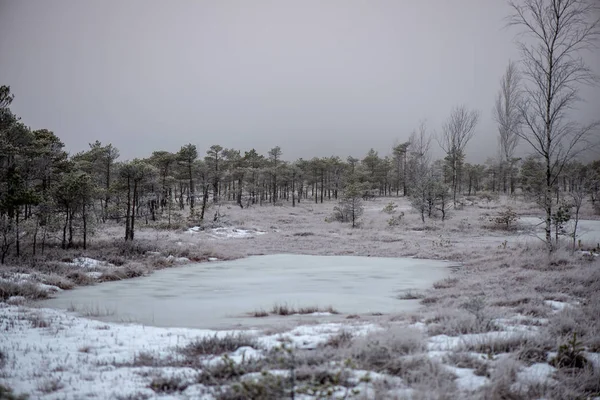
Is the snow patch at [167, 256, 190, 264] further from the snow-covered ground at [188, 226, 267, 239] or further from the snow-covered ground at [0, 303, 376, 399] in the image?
the snow-covered ground at [0, 303, 376, 399]

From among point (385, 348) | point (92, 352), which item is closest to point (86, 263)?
point (92, 352)

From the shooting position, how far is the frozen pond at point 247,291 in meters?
8.84

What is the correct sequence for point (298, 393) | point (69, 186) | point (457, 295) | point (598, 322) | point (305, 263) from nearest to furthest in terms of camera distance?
point (298, 393) → point (598, 322) → point (457, 295) → point (69, 186) → point (305, 263)

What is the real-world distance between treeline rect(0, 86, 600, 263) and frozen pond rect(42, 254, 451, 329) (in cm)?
587

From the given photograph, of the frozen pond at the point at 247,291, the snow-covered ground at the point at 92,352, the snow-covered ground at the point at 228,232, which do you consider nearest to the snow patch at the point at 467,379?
the snow-covered ground at the point at 92,352

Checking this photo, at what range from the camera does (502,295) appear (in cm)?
891

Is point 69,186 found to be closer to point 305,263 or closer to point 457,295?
point 305,263

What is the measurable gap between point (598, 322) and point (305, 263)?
14199 mm

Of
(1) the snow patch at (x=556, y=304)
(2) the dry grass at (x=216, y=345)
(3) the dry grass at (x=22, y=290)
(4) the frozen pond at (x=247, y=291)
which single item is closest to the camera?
(2) the dry grass at (x=216, y=345)

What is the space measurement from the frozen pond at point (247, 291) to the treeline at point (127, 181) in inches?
231

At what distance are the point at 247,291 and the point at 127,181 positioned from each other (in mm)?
19783

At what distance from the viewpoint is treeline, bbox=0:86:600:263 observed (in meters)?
17.1

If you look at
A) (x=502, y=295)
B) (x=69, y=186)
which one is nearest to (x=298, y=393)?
(x=502, y=295)

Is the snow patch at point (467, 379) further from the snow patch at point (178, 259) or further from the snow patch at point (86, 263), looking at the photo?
the snow patch at point (178, 259)
